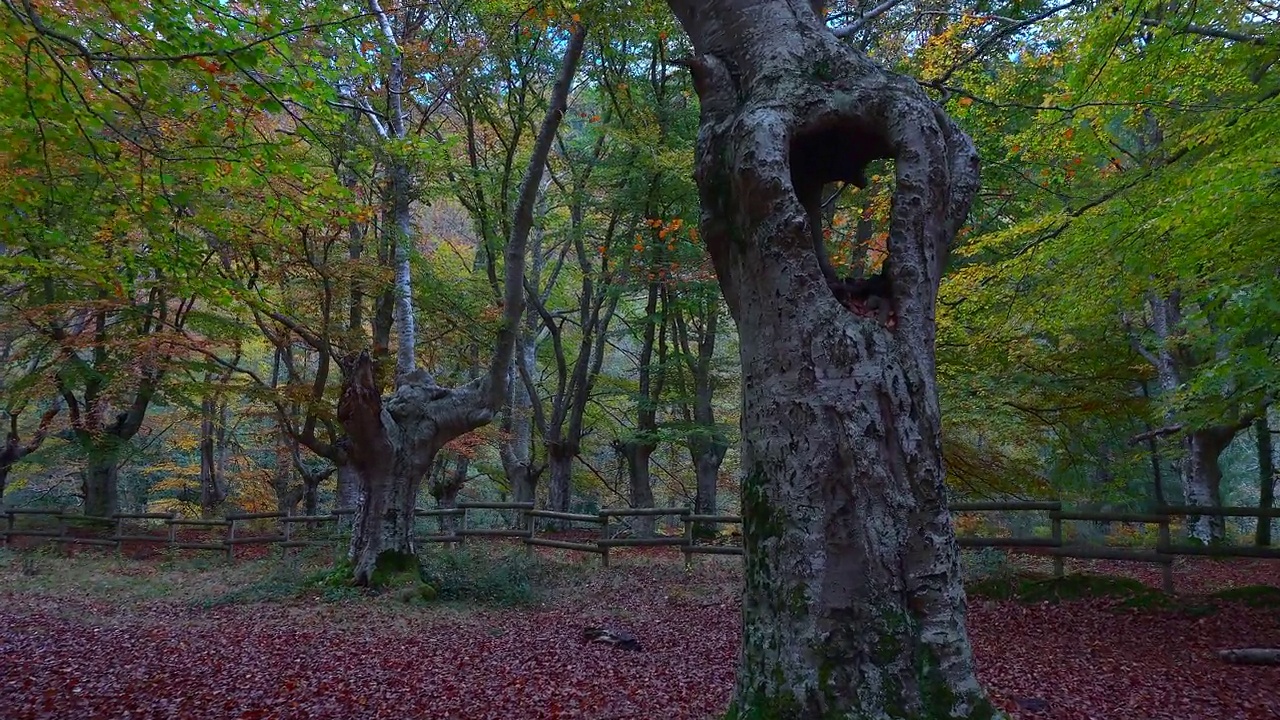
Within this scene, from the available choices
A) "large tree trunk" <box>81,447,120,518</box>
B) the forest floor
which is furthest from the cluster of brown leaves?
"large tree trunk" <box>81,447,120,518</box>

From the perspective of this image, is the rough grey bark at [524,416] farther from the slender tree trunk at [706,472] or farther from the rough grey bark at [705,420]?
the slender tree trunk at [706,472]

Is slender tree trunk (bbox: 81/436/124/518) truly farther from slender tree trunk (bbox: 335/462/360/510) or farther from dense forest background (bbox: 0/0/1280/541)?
slender tree trunk (bbox: 335/462/360/510)

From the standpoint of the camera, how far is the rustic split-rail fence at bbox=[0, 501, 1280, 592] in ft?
25.0

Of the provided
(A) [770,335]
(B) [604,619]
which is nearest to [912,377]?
(A) [770,335]

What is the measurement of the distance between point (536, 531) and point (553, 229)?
7.60m

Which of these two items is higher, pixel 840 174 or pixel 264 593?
pixel 840 174

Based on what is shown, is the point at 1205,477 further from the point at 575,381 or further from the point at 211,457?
the point at 211,457

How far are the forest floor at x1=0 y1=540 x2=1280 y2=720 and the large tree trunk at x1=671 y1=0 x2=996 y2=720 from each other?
2.00m

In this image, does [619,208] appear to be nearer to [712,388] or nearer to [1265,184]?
[712,388]

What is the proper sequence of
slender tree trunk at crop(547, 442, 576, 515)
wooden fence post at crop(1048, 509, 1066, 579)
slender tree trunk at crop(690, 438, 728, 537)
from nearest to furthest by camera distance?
wooden fence post at crop(1048, 509, 1066, 579) → slender tree trunk at crop(690, 438, 728, 537) → slender tree trunk at crop(547, 442, 576, 515)

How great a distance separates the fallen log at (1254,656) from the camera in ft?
17.4

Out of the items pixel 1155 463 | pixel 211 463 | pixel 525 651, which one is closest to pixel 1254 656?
pixel 525 651

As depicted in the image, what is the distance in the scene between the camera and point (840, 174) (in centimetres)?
338

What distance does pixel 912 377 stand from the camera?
2.79 meters
